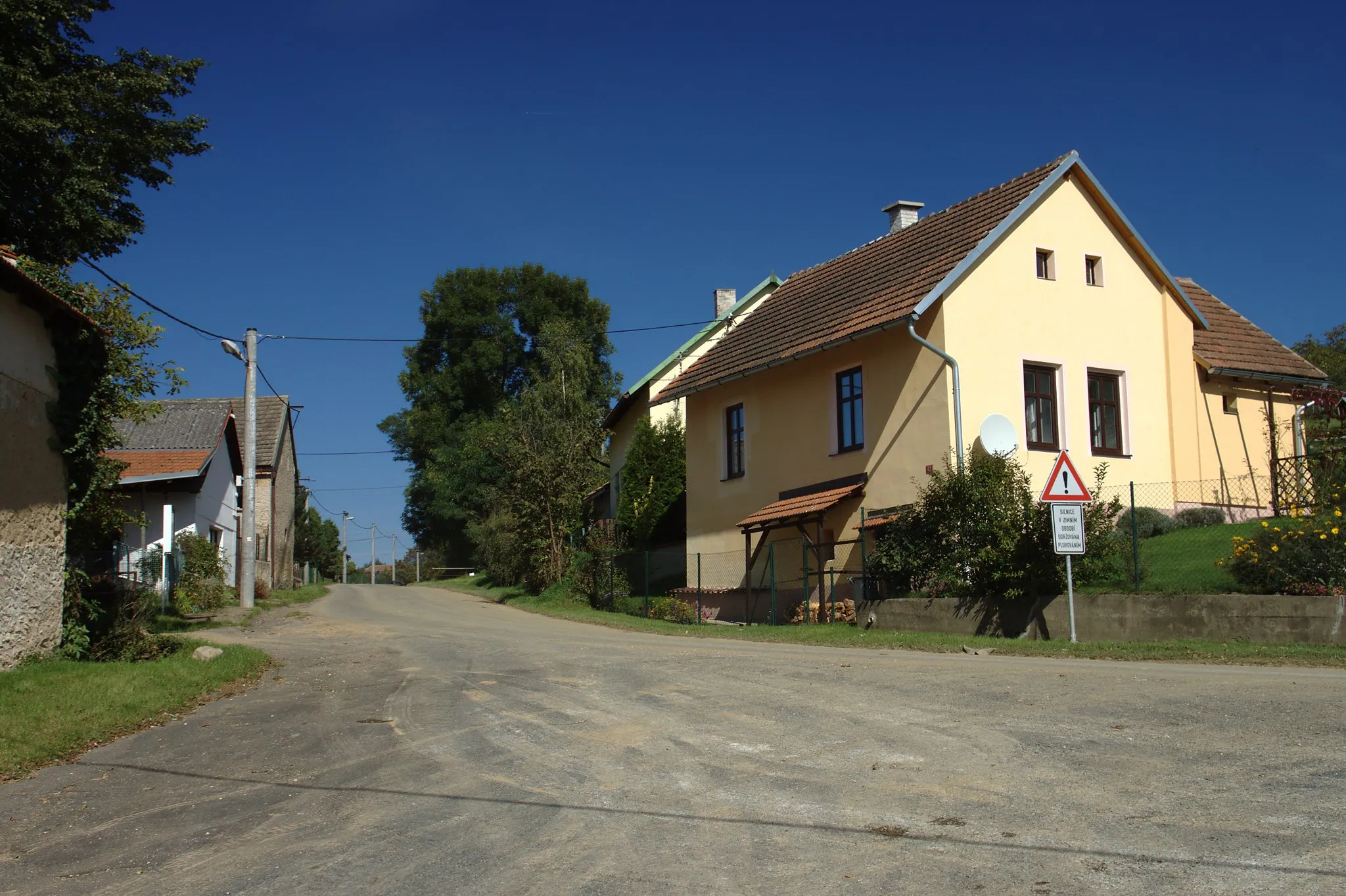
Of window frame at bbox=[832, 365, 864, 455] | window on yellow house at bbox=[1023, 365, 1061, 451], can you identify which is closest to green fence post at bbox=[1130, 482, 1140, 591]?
window on yellow house at bbox=[1023, 365, 1061, 451]

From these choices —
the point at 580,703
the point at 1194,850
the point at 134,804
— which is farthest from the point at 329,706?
the point at 1194,850

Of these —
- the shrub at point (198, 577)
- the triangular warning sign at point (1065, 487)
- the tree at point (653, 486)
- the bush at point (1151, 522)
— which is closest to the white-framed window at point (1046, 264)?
the bush at point (1151, 522)

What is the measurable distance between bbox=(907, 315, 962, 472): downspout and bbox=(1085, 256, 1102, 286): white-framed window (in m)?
4.51

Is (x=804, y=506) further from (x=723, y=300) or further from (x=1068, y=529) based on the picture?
(x=723, y=300)

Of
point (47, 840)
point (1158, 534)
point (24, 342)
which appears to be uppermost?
point (24, 342)

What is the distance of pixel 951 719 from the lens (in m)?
10.0

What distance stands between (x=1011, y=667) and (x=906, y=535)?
21.5 feet

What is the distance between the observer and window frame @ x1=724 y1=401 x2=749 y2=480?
90.1ft

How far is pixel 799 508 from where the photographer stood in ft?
77.4

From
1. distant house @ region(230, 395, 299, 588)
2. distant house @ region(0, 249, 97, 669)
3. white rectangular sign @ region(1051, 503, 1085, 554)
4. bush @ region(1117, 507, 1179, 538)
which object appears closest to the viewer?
distant house @ region(0, 249, 97, 669)

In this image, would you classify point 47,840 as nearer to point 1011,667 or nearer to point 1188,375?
point 1011,667

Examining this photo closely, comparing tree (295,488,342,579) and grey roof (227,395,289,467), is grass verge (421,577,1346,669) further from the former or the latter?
tree (295,488,342,579)

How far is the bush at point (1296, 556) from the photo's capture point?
48.7ft

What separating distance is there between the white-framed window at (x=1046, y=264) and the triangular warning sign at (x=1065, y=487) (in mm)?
7576
